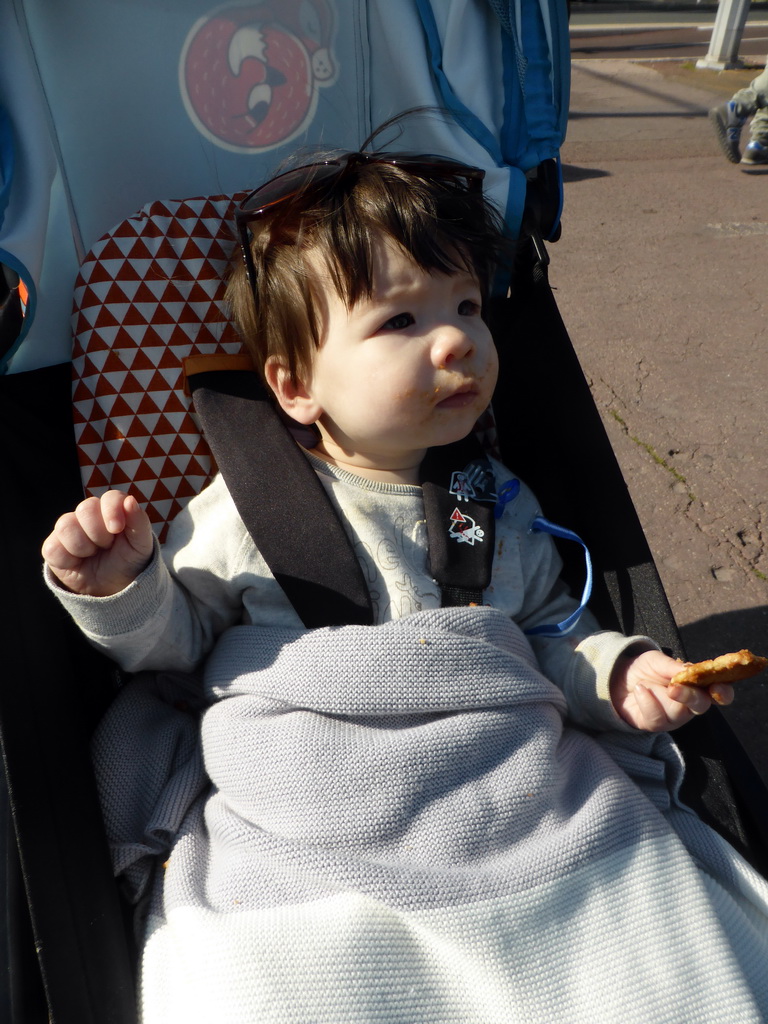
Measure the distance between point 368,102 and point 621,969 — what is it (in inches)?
60.8

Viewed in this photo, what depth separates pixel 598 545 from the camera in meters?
1.68

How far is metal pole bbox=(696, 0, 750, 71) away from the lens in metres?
10.4

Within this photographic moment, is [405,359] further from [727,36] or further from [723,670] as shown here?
[727,36]

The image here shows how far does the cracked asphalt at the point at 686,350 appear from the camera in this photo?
104 inches

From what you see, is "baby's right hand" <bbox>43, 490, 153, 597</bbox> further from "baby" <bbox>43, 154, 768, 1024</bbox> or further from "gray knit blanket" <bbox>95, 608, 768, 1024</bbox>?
"gray knit blanket" <bbox>95, 608, 768, 1024</bbox>

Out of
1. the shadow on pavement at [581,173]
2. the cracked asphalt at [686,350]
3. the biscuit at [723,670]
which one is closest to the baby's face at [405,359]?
the biscuit at [723,670]

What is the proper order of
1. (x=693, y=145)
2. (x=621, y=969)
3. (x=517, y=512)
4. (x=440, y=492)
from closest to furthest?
(x=621, y=969) → (x=440, y=492) → (x=517, y=512) → (x=693, y=145)

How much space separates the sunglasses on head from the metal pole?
10.8 metres

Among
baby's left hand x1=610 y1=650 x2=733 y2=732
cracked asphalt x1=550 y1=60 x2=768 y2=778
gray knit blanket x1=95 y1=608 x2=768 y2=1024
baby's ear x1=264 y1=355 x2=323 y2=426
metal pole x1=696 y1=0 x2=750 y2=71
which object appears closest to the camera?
gray knit blanket x1=95 y1=608 x2=768 y2=1024

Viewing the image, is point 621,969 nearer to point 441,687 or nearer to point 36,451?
point 441,687

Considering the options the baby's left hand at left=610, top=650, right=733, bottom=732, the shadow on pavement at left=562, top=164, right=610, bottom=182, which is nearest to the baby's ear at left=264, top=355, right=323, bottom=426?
the baby's left hand at left=610, top=650, right=733, bottom=732

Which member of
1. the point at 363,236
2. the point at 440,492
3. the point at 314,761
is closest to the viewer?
the point at 314,761

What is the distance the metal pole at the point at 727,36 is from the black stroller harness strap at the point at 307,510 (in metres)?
10.9

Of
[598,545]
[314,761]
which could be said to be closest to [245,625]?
[314,761]
